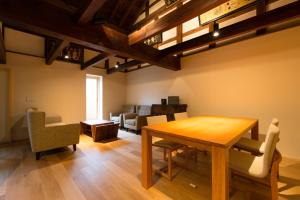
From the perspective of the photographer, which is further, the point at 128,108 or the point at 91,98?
the point at 128,108

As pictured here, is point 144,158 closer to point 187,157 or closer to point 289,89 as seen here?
point 187,157

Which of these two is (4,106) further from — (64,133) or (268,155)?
(268,155)

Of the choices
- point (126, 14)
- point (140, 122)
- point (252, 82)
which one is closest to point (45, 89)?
point (140, 122)

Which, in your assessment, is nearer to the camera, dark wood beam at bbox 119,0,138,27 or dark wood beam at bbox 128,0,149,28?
dark wood beam at bbox 119,0,138,27

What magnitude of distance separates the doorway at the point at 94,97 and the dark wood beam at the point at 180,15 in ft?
12.6

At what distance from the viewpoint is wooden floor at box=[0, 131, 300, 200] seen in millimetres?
1737

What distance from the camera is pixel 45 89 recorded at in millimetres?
4418

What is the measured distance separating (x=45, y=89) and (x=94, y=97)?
5.88 feet

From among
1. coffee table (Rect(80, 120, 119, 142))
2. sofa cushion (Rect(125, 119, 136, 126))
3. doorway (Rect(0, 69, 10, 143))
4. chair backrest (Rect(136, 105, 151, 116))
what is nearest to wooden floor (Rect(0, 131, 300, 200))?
coffee table (Rect(80, 120, 119, 142))

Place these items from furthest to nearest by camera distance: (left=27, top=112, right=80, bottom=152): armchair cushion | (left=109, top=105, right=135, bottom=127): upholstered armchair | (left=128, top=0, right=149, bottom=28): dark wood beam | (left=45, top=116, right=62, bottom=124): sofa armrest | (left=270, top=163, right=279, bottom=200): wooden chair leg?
(left=109, top=105, right=135, bottom=127): upholstered armchair
(left=128, top=0, right=149, bottom=28): dark wood beam
(left=45, top=116, right=62, bottom=124): sofa armrest
(left=27, top=112, right=80, bottom=152): armchair cushion
(left=270, top=163, right=279, bottom=200): wooden chair leg

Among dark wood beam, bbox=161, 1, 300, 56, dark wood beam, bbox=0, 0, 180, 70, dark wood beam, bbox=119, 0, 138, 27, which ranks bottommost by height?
dark wood beam, bbox=0, 0, 180, 70

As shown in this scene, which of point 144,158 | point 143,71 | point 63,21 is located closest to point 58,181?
point 144,158

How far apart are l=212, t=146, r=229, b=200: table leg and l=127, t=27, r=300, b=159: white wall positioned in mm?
2538

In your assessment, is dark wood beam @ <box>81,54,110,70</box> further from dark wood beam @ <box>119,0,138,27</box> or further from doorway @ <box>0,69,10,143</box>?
doorway @ <box>0,69,10,143</box>
